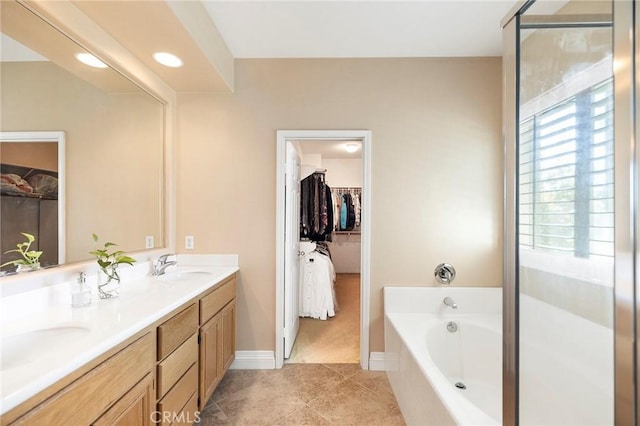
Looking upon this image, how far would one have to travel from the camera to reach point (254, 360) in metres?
2.25

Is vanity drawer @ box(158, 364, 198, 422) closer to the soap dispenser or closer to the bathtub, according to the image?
the soap dispenser

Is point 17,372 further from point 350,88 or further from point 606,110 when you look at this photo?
point 350,88

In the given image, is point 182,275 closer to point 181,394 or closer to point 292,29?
point 181,394

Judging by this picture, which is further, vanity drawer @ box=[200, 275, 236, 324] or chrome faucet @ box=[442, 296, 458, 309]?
chrome faucet @ box=[442, 296, 458, 309]

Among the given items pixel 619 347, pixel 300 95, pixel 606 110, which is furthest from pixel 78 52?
pixel 619 347

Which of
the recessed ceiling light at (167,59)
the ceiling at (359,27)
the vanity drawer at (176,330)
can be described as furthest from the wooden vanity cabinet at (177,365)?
the ceiling at (359,27)

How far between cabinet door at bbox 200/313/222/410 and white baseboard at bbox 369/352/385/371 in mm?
1211

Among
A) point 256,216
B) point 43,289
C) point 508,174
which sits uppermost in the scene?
point 508,174

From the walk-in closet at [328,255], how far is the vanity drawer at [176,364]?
1.08m

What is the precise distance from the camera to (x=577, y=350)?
0.88 meters

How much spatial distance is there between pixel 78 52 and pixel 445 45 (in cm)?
247

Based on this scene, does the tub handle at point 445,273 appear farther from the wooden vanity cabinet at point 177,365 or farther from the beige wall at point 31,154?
the beige wall at point 31,154

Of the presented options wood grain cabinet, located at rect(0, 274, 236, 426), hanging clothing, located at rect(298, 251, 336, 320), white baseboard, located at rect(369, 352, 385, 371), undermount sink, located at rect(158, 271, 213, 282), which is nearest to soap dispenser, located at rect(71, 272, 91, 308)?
wood grain cabinet, located at rect(0, 274, 236, 426)

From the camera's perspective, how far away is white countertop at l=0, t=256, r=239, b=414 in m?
0.68
